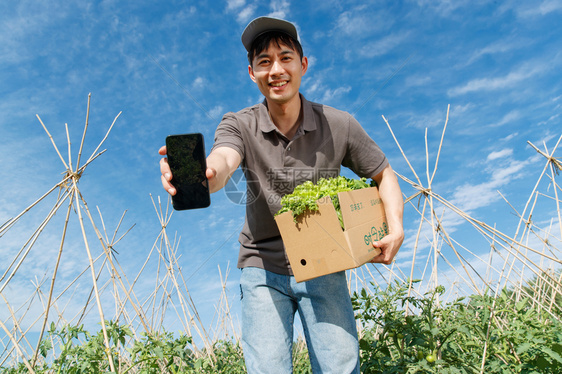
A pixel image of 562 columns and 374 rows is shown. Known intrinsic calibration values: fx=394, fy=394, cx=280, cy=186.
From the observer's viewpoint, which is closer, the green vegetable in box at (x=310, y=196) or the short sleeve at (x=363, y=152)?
the green vegetable in box at (x=310, y=196)

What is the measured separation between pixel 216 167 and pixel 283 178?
444mm

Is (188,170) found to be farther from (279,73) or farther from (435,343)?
(435,343)

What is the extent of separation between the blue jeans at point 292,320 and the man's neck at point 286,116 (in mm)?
654

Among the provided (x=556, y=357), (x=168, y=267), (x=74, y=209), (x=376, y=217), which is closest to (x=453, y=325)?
(x=556, y=357)

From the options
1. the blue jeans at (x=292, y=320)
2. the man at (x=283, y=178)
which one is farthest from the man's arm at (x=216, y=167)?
the blue jeans at (x=292, y=320)

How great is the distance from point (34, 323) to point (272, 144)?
8.52ft

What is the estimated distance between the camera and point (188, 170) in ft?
3.95

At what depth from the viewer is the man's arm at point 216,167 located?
1201 mm

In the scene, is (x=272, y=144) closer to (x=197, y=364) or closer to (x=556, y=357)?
(x=197, y=364)

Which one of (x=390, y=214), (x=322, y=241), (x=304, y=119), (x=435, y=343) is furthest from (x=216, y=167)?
(x=435, y=343)

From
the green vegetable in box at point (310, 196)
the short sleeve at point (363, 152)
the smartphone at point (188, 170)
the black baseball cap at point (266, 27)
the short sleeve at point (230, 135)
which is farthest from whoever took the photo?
the short sleeve at point (363, 152)

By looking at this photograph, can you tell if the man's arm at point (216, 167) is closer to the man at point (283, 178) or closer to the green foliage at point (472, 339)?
the man at point (283, 178)

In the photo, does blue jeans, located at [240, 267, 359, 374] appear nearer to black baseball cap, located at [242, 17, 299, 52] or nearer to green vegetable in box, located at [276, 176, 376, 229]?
green vegetable in box, located at [276, 176, 376, 229]

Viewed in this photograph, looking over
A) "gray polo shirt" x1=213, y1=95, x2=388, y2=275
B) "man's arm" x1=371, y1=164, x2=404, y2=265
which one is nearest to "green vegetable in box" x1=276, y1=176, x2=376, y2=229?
"gray polo shirt" x1=213, y1=95, x2=388, y2=275
